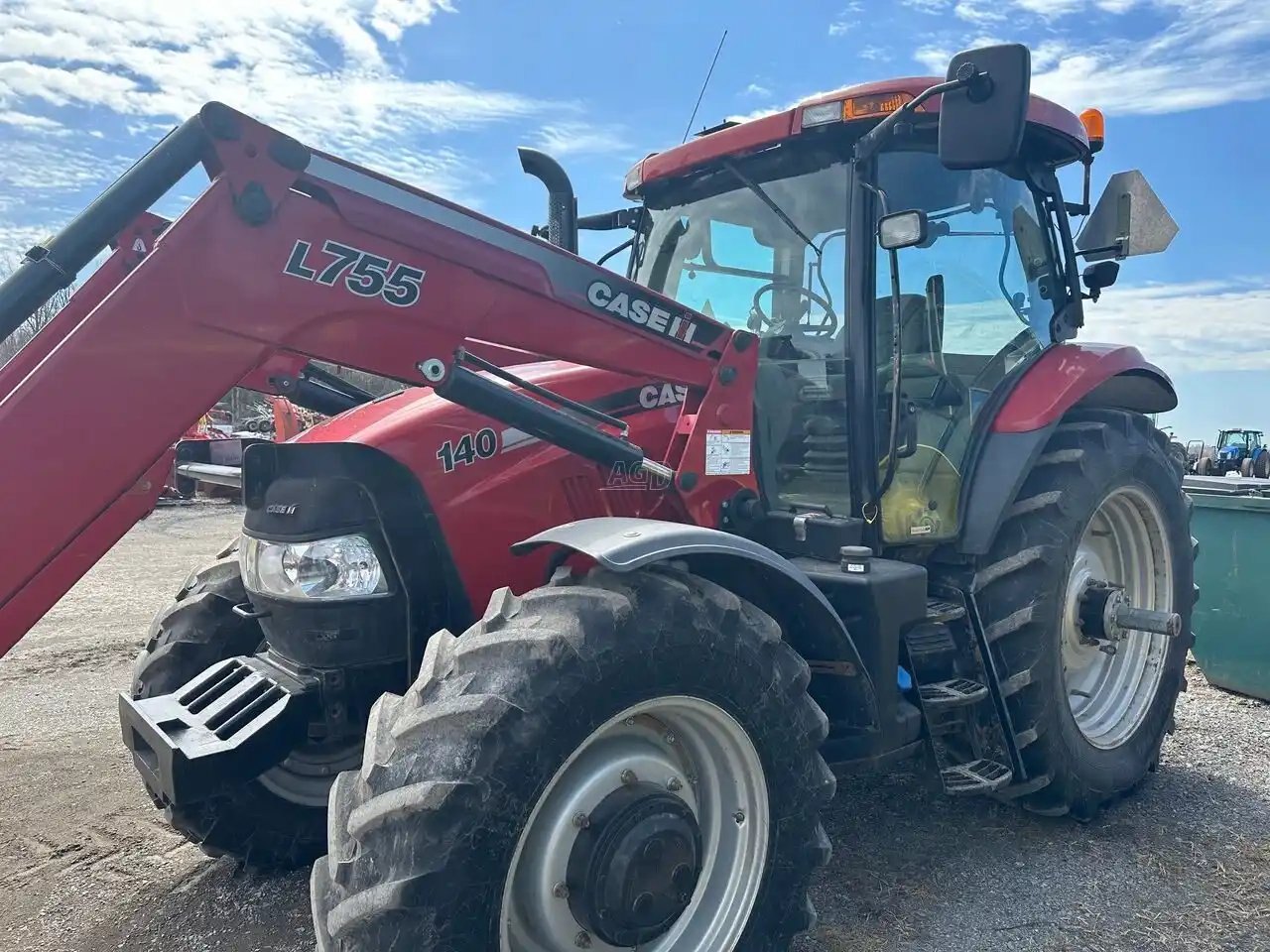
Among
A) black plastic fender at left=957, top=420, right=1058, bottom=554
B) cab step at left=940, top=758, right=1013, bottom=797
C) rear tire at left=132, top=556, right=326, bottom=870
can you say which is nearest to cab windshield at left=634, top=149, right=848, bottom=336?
black plastic fender at left=957, top=420, right=1058, bottom=554

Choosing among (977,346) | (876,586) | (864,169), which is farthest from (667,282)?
(876,586)

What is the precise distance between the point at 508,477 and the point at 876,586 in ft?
3.77

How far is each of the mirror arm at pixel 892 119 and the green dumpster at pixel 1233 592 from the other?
334 cm

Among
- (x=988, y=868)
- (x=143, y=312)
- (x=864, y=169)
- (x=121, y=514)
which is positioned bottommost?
(x=988, y=868)

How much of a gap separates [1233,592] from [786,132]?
372 cm

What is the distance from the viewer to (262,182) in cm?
218

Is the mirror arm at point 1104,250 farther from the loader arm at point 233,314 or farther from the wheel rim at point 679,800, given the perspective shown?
the wheel rim at point 679,800

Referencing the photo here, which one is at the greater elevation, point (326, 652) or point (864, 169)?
point (864, 169)

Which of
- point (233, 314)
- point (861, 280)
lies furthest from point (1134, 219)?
point (233, 314)

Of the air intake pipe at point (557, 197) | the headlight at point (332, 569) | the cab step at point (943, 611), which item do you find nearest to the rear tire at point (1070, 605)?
the cab step at point (943, 611)

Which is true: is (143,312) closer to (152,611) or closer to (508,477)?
(508,477)

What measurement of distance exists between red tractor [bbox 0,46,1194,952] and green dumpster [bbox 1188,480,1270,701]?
130 cm

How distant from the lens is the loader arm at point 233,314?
2.04 meters

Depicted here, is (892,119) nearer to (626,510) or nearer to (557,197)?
(557,197)
